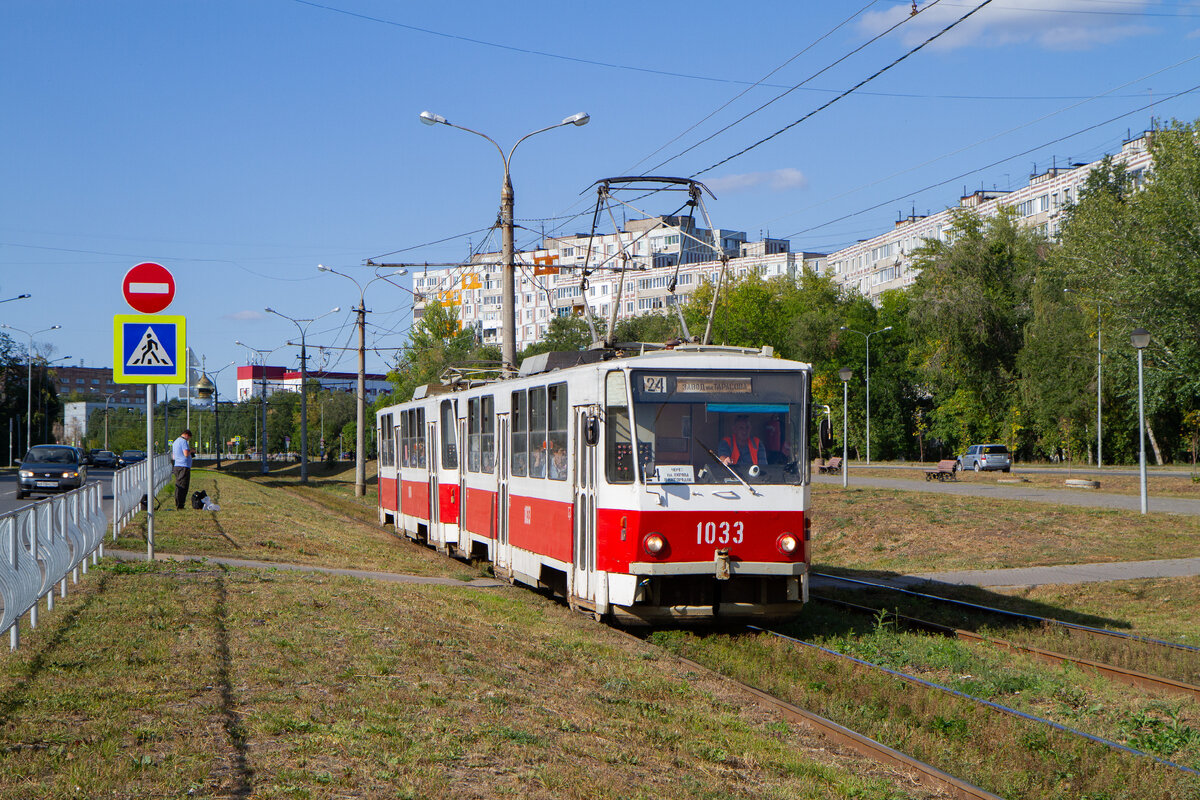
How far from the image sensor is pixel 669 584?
11742 mm

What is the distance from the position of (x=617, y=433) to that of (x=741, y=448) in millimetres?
1255

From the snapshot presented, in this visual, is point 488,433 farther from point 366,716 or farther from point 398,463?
point 366,716

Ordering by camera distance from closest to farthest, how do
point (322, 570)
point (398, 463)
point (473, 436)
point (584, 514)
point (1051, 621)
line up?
point (584, 514) → point (1051, 621) → point (322, 570) → point (473, 436) → point (398, 463)

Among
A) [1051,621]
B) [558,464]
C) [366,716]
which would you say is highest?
[558,464]

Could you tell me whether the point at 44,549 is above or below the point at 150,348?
below

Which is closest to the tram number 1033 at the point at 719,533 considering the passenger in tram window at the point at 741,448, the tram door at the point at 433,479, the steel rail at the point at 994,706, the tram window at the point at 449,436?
the passenger in tram window at the point at 741,448

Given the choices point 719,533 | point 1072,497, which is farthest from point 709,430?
point 1072,497

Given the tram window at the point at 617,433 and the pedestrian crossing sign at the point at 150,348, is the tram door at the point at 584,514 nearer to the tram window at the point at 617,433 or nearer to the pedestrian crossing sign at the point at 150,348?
the tram window at the point at 617,433

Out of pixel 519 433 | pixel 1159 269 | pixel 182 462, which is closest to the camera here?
pixel 519 433

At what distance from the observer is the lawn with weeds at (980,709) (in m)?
7.02

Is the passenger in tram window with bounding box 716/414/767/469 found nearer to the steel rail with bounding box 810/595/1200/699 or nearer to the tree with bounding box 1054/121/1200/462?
the steel rail with bounding box 810/595/1200/699

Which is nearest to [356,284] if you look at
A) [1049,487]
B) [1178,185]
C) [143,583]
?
[1049,487]

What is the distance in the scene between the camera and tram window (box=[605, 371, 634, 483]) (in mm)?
11625

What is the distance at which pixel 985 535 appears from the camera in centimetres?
2273
